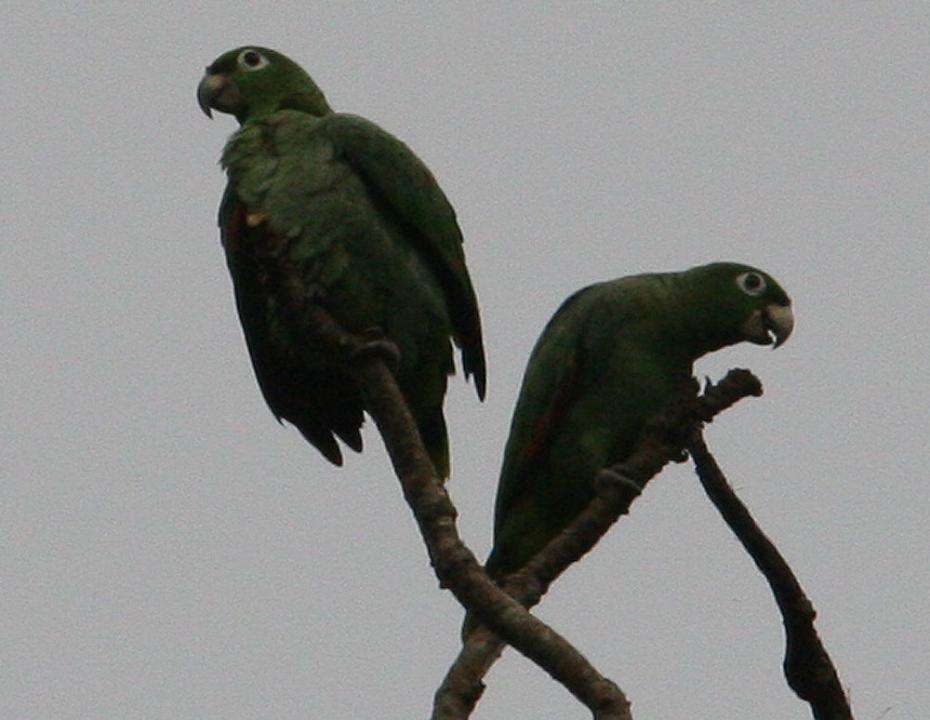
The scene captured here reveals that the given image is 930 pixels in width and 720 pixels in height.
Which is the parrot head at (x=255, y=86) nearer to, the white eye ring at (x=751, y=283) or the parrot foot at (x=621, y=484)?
the white eye ring at (x=751, y=283)

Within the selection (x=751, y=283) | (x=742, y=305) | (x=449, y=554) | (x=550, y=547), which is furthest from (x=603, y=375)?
(x=449, y=554)

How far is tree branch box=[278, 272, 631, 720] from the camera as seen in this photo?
3.80 m

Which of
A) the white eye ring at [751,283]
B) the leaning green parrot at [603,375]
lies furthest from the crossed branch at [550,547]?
the white eye ring at [751,283]

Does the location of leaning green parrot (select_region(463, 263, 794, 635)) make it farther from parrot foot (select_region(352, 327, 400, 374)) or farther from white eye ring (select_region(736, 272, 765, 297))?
parrot foot (select_region(352, 327, 400, 374))

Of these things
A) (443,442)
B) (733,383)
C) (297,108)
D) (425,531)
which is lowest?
(425,531)

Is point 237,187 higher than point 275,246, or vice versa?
point 237,187

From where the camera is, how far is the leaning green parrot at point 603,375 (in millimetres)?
6457

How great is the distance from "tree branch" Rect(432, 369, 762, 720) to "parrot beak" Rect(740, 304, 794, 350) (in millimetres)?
1996

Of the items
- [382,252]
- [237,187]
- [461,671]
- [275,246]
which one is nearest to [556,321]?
[382,252]

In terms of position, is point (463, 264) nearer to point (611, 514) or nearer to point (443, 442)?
point (443, 442)

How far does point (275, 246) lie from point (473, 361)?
1569 millimetres

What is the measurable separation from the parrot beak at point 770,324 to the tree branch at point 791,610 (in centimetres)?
219

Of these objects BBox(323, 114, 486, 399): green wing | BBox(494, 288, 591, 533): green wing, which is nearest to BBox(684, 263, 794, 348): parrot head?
BBox(494, 288, 591, 533): green wing

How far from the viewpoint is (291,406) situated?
256 inches
